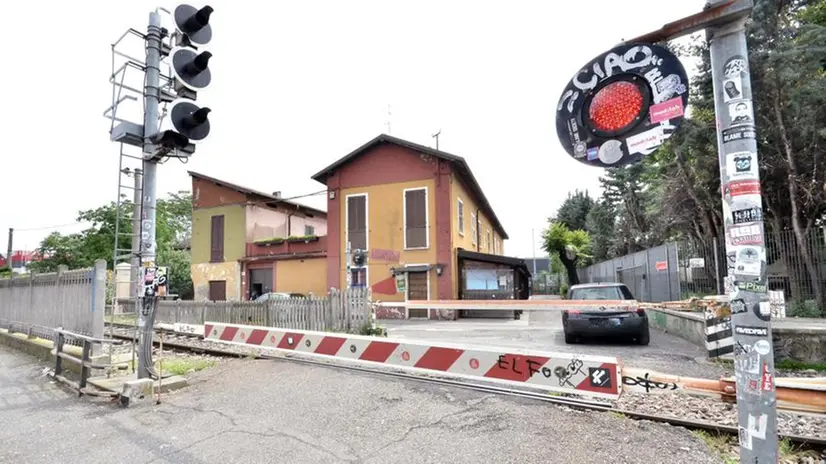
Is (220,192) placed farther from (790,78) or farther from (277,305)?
(790,78)

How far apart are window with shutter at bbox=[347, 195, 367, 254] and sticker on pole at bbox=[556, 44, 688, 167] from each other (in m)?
19.0

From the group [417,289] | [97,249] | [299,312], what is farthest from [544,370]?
[97,249]

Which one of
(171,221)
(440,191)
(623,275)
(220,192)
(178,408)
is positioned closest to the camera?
(178,408)

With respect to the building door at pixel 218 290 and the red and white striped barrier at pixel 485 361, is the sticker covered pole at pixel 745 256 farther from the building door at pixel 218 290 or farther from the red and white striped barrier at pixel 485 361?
the building door at pixel 218 290

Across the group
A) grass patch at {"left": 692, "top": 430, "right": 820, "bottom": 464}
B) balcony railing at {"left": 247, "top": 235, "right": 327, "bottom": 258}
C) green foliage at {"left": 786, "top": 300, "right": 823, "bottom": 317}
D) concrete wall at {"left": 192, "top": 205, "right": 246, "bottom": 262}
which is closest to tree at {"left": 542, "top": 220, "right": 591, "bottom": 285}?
balcony railing at {"left": 247, "top": 235, "right": 327, "bottom": 258}

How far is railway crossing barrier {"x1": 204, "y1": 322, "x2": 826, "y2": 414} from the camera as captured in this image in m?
3.12

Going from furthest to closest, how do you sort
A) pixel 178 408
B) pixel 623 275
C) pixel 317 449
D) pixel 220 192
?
pixel 220 192 < pixel 623 275 < pixel 178 408 < pixel 317 449

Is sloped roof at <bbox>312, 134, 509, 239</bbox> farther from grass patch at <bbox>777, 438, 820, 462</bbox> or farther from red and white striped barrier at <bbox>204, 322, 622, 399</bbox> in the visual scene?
grass patch at <bbox>777, 438, 820, 462</bbox>

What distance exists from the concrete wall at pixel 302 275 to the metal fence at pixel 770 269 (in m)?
15.9

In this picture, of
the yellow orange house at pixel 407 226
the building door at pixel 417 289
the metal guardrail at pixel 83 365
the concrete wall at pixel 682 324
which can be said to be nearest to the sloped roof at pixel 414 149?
the yellow orange house at pixel 407 226

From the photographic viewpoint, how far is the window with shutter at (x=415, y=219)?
2058 cm

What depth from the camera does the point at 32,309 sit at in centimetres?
1098

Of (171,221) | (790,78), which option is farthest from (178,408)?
(171,221)

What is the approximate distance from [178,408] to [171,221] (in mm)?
45810
